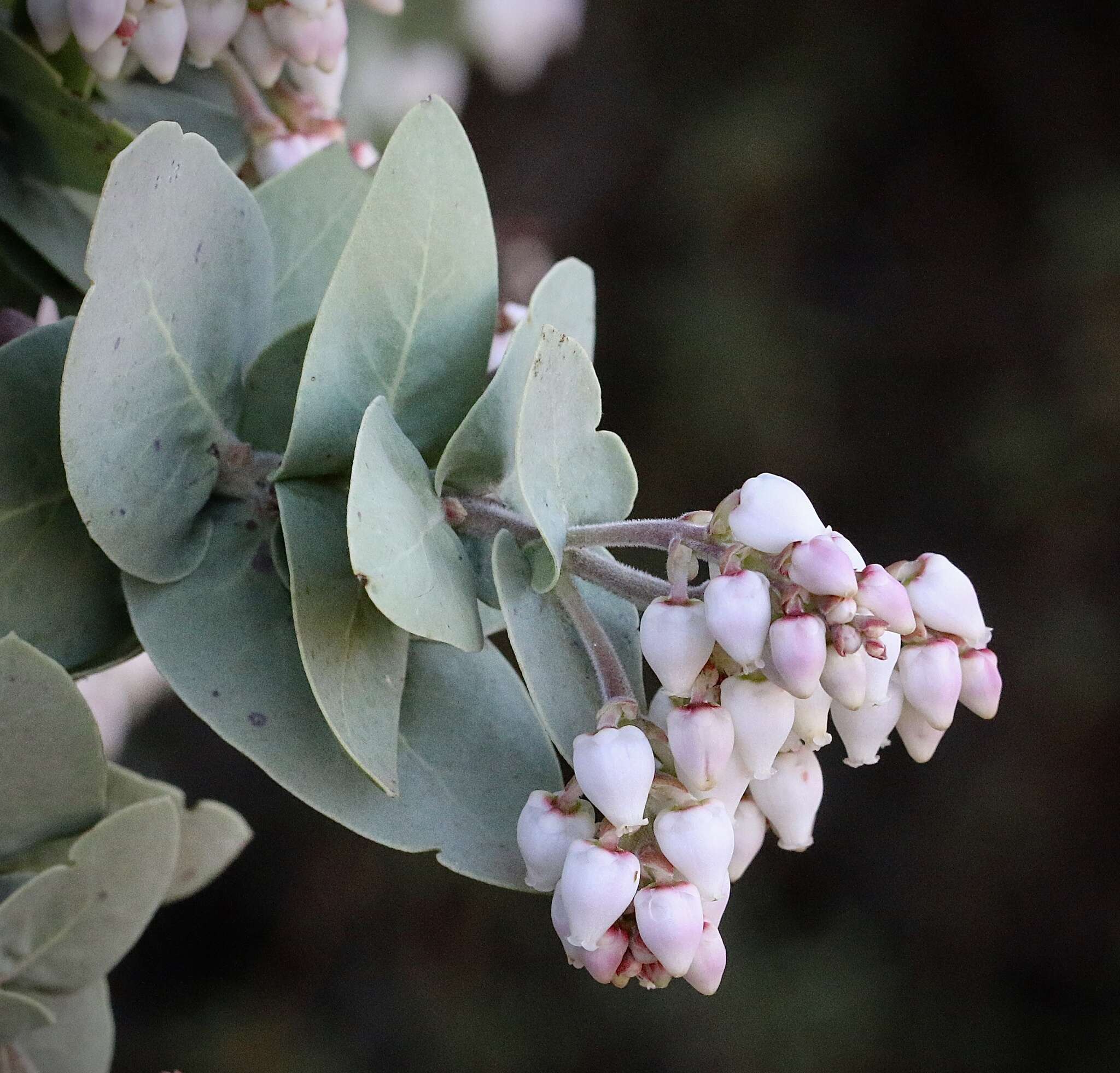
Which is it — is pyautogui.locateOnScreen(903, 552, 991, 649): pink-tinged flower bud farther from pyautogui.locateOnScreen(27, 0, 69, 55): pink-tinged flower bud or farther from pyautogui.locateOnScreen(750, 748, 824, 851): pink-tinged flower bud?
pyautogui.locateOnScreen(27, 0, 69, 55): pink-tinged flower bud

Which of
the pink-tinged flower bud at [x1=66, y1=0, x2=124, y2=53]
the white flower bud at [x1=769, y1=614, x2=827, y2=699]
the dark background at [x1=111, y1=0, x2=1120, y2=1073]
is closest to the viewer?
the white flower bud at [x1=769, y1=614, x2=827, y2=699]

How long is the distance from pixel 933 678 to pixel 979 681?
0.08 feet

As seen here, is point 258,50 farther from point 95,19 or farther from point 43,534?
point 43,534

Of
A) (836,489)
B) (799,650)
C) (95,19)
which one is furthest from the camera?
(836,489)

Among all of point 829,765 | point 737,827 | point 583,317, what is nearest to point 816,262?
point 829,765

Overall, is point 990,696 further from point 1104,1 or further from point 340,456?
point 1104,1

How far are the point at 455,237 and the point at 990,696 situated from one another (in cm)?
20

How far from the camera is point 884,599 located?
0.32m

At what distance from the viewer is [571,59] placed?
1.94m

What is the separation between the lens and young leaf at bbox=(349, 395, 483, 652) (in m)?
0.32

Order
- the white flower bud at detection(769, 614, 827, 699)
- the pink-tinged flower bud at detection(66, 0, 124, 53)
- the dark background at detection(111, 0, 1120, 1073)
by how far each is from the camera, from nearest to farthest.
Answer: the white flower bud at detection(769, 614, 827, 699) < the pink-tinged flower bud at detection(66, 0, 124, 53) < the dark background at detection(111, 0, 1120, 1073)

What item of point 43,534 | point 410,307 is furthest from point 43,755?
point 410,307

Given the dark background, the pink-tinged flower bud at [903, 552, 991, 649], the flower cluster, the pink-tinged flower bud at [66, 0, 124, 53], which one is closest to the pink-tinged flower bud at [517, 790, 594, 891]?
the flower cluster

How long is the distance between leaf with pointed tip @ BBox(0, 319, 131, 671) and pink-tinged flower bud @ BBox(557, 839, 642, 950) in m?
0.16
